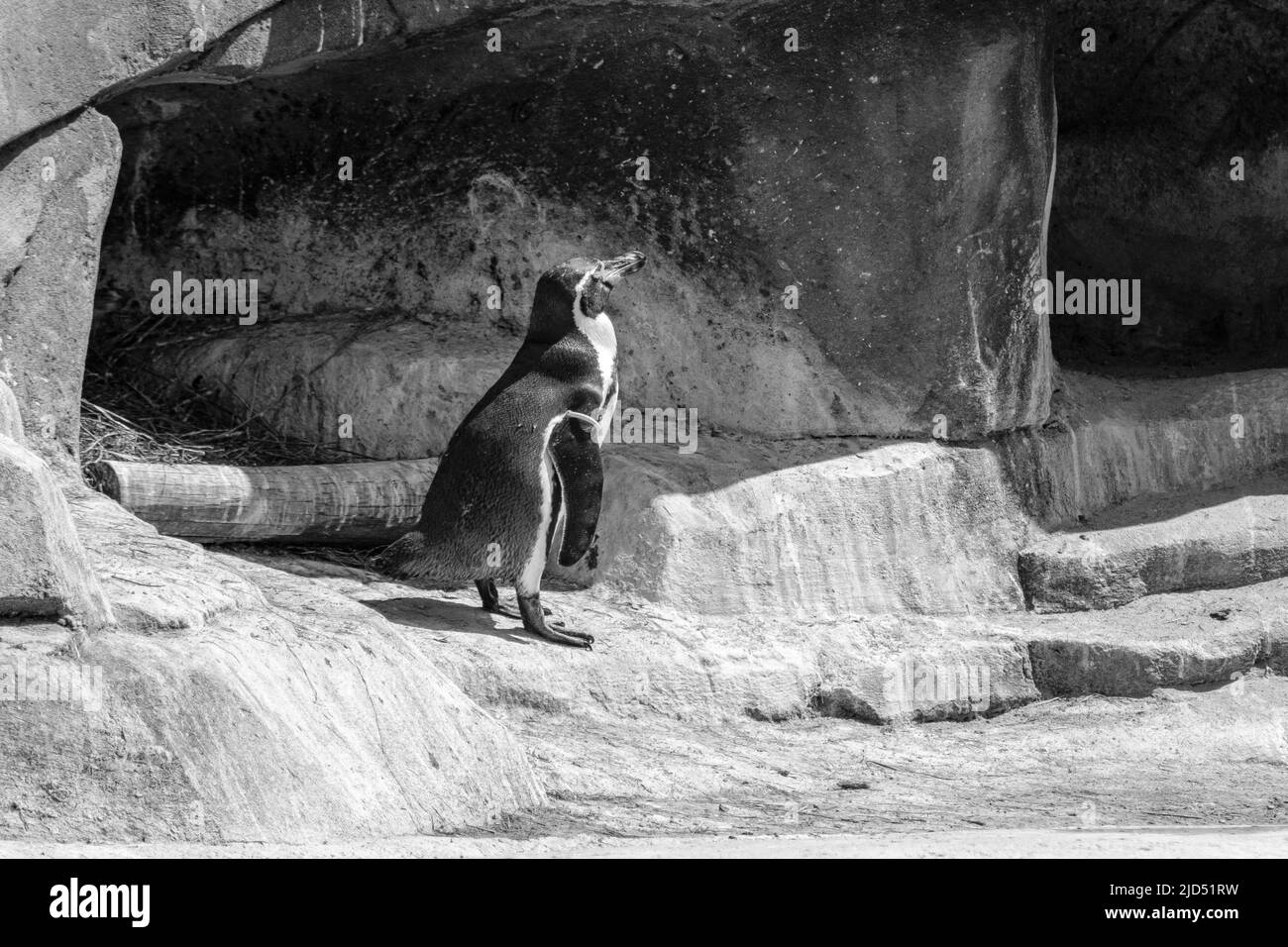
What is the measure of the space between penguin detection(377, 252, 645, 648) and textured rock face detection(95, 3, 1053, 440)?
1.06 m

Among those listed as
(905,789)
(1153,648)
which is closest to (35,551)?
(905,789)

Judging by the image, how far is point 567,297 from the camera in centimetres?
546

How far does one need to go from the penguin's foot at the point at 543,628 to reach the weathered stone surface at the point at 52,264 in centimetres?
136

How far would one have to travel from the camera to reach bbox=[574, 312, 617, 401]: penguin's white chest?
5453mm

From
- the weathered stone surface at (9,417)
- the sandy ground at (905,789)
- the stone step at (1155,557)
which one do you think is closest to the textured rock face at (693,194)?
the stone step at (1155,557)

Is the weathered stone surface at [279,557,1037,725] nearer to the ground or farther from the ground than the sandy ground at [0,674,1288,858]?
farther from the ground

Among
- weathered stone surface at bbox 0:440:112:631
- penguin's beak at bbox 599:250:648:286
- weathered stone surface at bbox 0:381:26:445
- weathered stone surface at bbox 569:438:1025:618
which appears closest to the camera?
weathered stone surface at bbox 0:440:112:631

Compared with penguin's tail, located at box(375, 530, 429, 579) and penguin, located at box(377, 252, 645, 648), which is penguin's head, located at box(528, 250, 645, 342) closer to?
penguin, located at box(377, 252, 645, 648)

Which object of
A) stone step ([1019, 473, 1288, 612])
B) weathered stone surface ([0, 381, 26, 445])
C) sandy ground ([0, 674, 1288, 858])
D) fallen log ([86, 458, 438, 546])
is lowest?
sandy ground ([0, 674, 1288, 858])

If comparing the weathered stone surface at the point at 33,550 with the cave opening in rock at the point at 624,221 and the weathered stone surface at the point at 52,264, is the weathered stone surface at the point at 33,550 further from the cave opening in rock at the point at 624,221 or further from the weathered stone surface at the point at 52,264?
the cave opening in rock at the point at 624,221

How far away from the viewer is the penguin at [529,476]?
523 centimetres

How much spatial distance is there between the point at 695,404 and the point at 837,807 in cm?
242

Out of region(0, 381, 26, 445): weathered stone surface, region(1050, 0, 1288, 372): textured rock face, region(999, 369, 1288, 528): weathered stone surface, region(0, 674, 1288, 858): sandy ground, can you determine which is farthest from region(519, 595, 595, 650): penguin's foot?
region(1050, 0, 1288, 372): textured rock face

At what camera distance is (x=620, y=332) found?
650 centimetres
